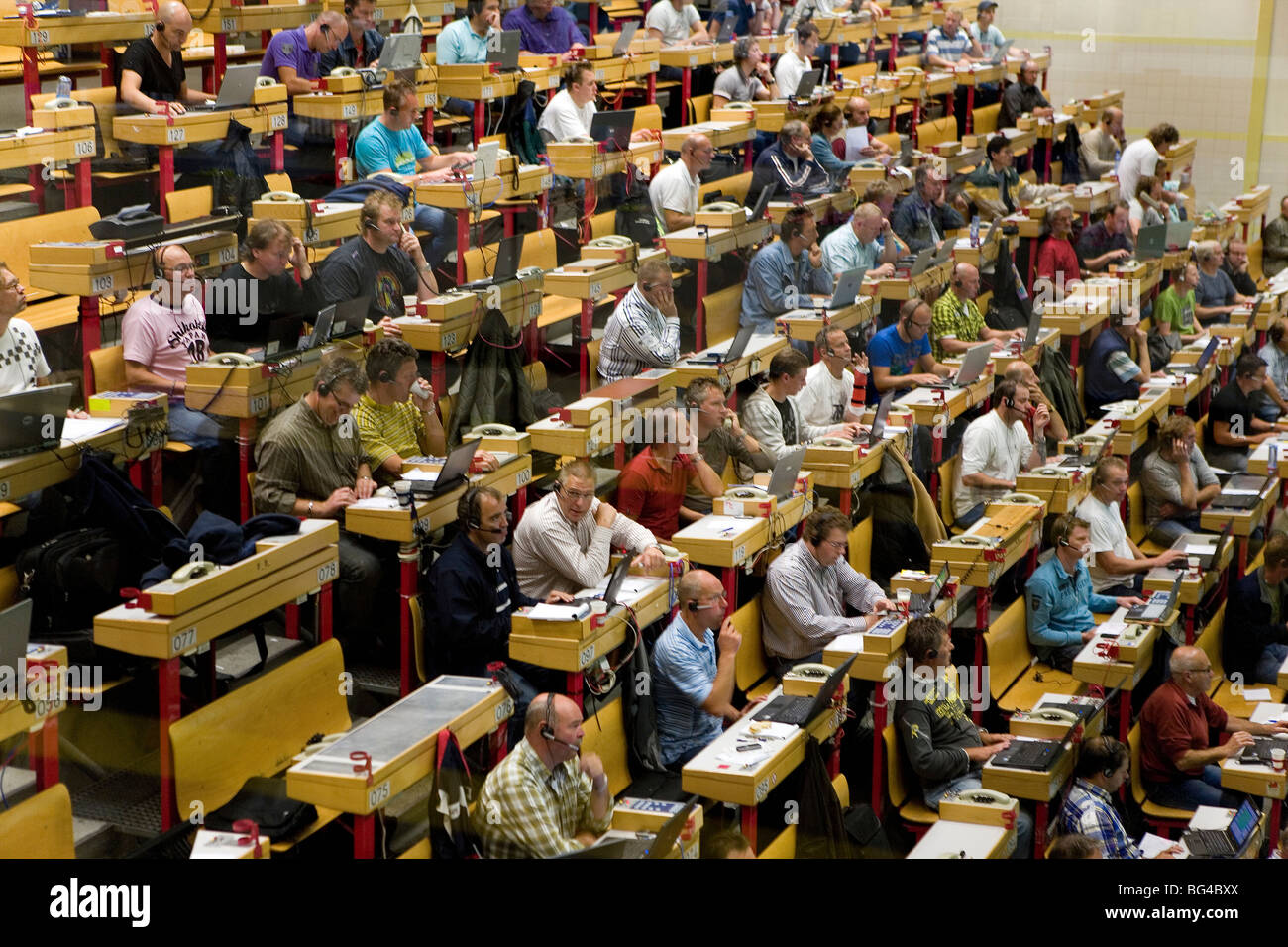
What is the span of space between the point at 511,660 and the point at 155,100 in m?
3.68

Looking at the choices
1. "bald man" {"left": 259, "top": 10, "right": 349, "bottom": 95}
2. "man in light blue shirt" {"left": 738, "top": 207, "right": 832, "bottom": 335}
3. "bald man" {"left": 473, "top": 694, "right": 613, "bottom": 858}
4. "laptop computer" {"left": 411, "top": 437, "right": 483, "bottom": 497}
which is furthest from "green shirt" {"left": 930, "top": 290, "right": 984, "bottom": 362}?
"bald man" {"left": 473, "top": 694, "right": 613, "bottom": 858}

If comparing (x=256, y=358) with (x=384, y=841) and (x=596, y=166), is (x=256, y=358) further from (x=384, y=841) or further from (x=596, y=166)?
(x=596, y=166)

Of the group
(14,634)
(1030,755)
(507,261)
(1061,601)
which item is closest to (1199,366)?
(1061,601)

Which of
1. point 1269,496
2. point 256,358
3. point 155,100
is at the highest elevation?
point 155,100

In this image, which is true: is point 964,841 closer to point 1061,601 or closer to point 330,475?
point 1061,601

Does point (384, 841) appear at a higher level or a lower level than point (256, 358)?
lower

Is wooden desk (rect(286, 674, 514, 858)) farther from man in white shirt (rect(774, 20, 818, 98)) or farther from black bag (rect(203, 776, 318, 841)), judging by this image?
man in white shirt (rect(774, 20, 818, 98))

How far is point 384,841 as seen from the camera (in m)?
4.37

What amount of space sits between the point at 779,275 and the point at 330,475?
3243mm

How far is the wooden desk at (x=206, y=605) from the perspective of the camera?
4430 mm

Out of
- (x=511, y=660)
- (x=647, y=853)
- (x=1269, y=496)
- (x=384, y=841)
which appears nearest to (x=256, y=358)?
(x=511, y=660)

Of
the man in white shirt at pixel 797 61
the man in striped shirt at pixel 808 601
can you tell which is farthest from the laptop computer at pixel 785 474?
the man in white shirt at pixel 797 61

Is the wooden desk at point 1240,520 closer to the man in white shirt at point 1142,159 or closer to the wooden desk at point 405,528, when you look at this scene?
the wooden desk at point 405,528

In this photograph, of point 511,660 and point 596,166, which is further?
point 596,166
